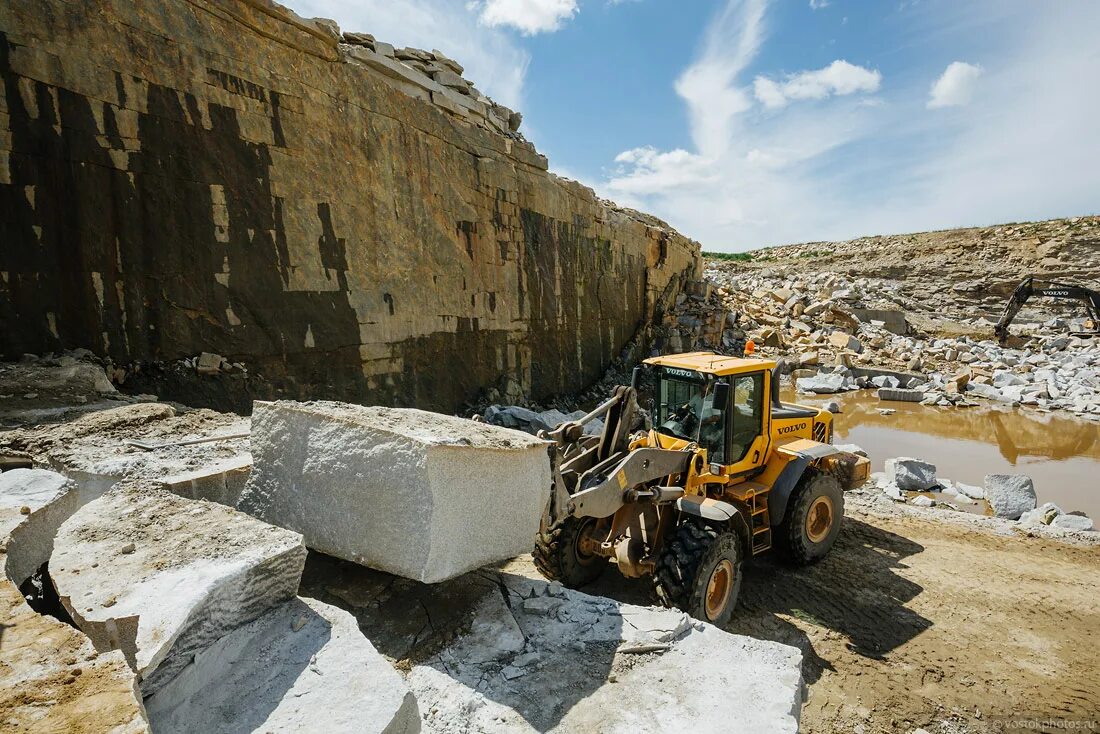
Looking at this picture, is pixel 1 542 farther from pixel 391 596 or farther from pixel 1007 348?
pixel 1007 348

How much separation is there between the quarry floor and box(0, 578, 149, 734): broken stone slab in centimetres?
130

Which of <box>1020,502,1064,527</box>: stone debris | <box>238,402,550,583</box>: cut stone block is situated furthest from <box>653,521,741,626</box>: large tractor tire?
<box>1020,502,1064,527</box>: stone debris

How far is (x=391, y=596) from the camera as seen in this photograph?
3.04 m

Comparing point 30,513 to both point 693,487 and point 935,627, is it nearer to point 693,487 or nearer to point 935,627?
point 693,487

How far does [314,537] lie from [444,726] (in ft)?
3.64

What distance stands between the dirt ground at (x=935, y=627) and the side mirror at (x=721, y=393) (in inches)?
68.2

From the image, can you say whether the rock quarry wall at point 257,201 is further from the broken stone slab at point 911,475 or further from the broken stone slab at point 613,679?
the broken stone slab at point 911,475

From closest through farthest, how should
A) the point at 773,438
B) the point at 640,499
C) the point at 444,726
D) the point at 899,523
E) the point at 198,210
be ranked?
the point at 444,726
the point at 640,499
the point at 773,438
the point at 198,210
the point at 899,523

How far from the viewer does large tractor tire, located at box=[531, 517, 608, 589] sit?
4.52 metres

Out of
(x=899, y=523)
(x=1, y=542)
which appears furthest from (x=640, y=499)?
(x=899, y=523)

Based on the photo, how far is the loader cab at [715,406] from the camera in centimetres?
468

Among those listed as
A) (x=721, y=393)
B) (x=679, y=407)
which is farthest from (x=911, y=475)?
(x=721, y=393)

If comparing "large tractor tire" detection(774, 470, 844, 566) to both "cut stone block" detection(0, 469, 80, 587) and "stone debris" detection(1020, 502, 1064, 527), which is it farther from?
"cut stone block" detection(0, 469, 80, 587)

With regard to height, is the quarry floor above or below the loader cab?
below
